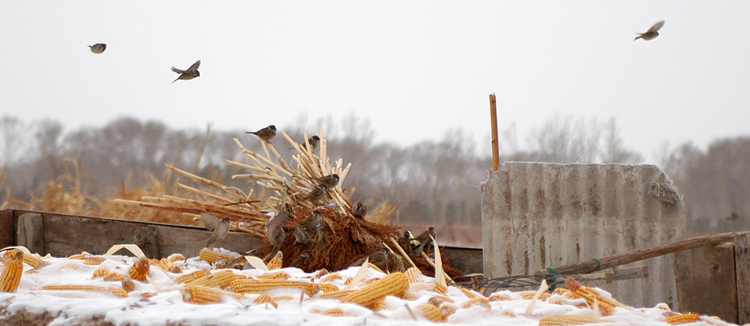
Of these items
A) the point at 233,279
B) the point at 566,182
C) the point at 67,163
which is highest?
the point at 67,163

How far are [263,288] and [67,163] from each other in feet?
20.6

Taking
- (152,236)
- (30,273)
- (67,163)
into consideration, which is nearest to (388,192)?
(152,236)

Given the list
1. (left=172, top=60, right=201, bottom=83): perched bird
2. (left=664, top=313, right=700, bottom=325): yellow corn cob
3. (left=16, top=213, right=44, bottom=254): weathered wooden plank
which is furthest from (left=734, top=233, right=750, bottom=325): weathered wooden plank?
(left=16, top=213, right=44, bottom=254): weathered wooden plank

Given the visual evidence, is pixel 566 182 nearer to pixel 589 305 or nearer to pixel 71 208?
pixel 589 305

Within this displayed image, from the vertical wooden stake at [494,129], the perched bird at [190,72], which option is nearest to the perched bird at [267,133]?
the perched bird at [190,72]

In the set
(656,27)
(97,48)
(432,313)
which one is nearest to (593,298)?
(432,313)

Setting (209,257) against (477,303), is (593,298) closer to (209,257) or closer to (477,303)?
(477,303)

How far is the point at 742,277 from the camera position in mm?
2307

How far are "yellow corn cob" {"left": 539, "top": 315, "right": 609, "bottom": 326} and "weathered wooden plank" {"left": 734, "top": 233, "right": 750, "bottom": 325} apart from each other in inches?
61.8

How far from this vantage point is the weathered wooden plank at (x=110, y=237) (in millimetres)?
3734

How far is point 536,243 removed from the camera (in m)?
3.52

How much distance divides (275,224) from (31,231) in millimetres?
2176

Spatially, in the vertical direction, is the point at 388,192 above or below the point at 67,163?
below

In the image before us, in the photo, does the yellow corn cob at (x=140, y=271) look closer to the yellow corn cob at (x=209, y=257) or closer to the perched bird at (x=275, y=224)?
the yellow corn cob at (x=209, y=257)
